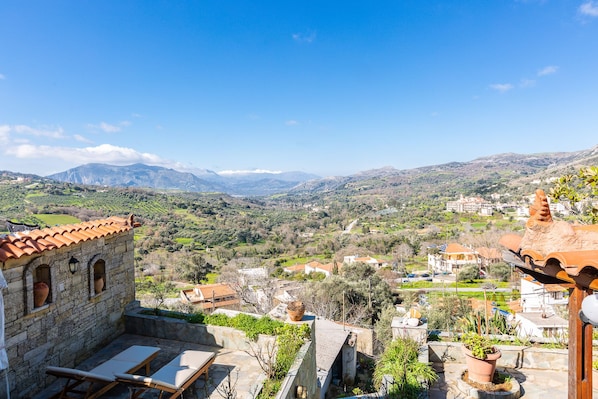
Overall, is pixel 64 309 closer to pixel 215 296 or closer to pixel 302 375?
pixel 302 375

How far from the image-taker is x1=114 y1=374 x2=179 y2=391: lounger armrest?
4438mm

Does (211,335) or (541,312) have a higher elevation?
(211,335)

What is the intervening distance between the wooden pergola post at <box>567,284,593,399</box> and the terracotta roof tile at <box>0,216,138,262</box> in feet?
20.1

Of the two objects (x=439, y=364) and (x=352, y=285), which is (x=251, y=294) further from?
(x=439, y=364)

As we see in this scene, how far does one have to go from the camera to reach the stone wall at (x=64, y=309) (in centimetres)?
482

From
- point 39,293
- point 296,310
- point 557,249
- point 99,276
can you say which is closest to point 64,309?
point 39,293

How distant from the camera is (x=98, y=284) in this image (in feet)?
21.3

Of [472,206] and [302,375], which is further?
[472,206]

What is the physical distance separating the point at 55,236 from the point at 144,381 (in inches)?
112

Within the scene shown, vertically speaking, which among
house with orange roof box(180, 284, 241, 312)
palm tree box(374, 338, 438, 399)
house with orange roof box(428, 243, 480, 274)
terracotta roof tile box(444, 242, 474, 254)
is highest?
palm tree box(374, 338, 438, 399)

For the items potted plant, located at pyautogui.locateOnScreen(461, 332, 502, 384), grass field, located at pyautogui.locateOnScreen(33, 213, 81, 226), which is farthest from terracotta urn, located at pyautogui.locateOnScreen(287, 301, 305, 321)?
grass field, located at pyautogui.locateOnScreen(33, 213, 81, 226)

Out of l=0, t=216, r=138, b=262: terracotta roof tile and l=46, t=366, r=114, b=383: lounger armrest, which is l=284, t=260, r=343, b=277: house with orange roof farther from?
l=46, t=366, r=114, b=383: lounger armrest

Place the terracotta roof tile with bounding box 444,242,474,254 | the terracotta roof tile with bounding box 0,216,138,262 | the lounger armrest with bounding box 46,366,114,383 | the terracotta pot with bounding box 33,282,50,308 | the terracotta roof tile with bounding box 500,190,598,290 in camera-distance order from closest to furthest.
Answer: the terracotta roof tile with bounding box 500,190,598,290, the lounger armrest with bounding box 46,366,114,383, the terracotta roof tile with bounding box 0,216,138,262, the terracotta pot with bounding box 33,282,50,308, the terracotta roof tile with bounding box 444,242,474,254

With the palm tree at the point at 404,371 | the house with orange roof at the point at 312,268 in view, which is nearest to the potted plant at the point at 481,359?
the palm tree at the point at 404,371
